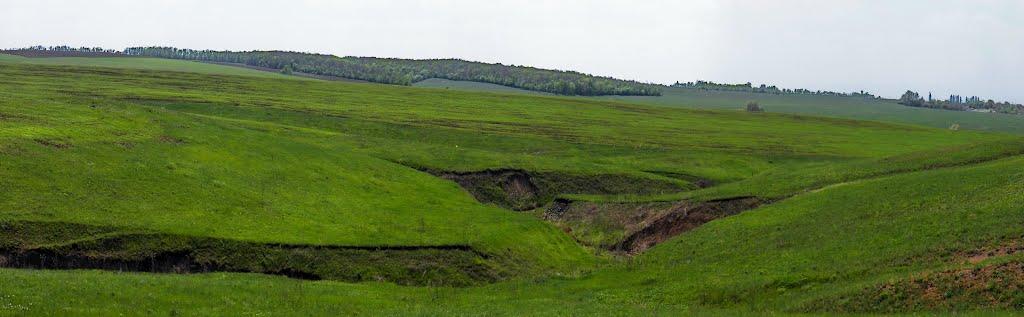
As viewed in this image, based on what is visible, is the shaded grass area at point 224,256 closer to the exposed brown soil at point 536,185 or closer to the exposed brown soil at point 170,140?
the exposed brown soil at point 170,140

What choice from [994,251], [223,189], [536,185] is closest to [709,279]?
[994,251]

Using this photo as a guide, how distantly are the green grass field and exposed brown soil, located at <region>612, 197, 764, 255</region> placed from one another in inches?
66.1

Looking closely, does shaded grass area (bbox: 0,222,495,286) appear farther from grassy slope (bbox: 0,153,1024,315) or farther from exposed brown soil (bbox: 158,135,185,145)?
exposed brown soil (bbox: 158,135,185,145)

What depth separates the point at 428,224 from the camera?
64.1m

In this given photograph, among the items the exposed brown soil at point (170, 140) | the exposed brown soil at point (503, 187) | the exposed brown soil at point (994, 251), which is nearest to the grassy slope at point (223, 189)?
the exposed brown soil at point (170, 140)

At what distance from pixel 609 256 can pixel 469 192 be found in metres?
21.7

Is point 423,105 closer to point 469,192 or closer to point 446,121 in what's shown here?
point 446,121

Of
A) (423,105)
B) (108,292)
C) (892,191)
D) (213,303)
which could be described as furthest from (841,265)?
(423,105)

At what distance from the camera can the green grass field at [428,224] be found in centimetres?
4212

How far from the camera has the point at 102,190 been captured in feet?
183

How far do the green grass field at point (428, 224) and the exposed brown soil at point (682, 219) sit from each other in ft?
5.51

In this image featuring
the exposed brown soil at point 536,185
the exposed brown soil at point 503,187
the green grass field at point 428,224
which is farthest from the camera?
the exposed brown soil at point 536,185

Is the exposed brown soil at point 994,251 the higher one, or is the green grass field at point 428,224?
the exposed brown soil at point 994,251

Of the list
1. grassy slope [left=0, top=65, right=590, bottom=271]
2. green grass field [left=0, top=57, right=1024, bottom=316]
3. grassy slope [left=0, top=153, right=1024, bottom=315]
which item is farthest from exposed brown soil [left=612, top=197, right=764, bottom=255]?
grassy slope [left=0, top=153, right=1024, bottom=315]
